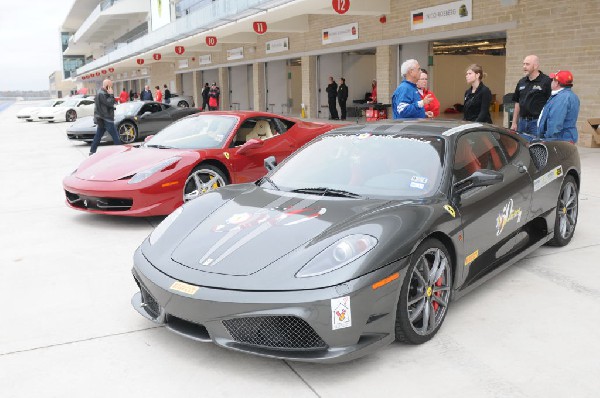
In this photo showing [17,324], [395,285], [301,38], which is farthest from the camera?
[301,38]

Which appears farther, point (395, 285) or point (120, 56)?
point (120, 56)

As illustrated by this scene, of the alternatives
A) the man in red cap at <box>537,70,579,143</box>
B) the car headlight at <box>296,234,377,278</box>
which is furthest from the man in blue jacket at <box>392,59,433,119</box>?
the car headlight at <box>296,234,377,278</box>

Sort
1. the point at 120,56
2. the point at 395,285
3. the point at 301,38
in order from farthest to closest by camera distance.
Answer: the point at 120,56
the point at 301,38
the point at 395,285

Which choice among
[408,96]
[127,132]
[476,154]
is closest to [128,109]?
[127,132]

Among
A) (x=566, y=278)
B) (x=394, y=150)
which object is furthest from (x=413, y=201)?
(x=566, y=278)

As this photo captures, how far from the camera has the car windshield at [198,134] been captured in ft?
23.7

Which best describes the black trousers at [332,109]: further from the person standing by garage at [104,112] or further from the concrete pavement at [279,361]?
the concrete pavement at [279,361]

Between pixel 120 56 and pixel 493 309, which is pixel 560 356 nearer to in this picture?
pixel 493 309

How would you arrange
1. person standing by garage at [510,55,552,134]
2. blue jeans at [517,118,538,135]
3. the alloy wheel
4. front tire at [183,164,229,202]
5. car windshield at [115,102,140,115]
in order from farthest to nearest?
car windshield at [115,102,140,115]
blue jeans at [517,118,538,135]
person standing by garage at [510,55,552,134]
front tire at [183,164,229,202]
the alloy wheel

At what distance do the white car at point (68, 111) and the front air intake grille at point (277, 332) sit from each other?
27.8m

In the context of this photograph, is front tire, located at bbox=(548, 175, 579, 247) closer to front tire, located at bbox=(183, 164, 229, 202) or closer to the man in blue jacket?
the man in blue jacket

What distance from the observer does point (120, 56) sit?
48.2 metres

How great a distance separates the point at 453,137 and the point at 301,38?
21.2 m

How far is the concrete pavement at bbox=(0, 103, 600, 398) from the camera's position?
2.96 metres
